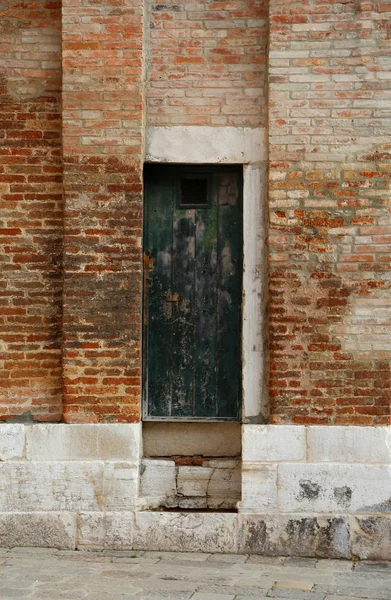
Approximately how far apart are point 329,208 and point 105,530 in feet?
9.92

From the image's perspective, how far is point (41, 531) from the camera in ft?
20.7

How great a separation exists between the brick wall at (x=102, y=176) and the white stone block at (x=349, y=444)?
1549mm

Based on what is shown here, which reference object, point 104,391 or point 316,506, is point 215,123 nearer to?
point 104,391

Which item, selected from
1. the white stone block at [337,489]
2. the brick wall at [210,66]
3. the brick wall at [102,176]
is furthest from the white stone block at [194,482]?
the brick wall at [210,66]

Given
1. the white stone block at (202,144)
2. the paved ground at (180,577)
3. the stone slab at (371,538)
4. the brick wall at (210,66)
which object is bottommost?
the paved ground at (180,577)

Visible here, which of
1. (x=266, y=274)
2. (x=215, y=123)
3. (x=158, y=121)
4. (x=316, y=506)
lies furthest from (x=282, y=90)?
(x=316, y=506)

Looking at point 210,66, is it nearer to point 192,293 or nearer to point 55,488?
point 192,293

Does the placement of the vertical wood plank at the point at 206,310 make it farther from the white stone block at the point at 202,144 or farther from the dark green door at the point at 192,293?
the white stone block at the point at 202,144

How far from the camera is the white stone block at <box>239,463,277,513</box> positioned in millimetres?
6305

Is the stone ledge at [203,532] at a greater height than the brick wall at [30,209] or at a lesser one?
lesser

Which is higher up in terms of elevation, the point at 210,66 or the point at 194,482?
the point at 210,66

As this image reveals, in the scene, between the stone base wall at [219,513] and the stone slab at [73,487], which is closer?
the stone base wall at [219,513]

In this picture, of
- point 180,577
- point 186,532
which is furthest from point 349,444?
point 180,577

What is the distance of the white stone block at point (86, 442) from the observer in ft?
20.9
